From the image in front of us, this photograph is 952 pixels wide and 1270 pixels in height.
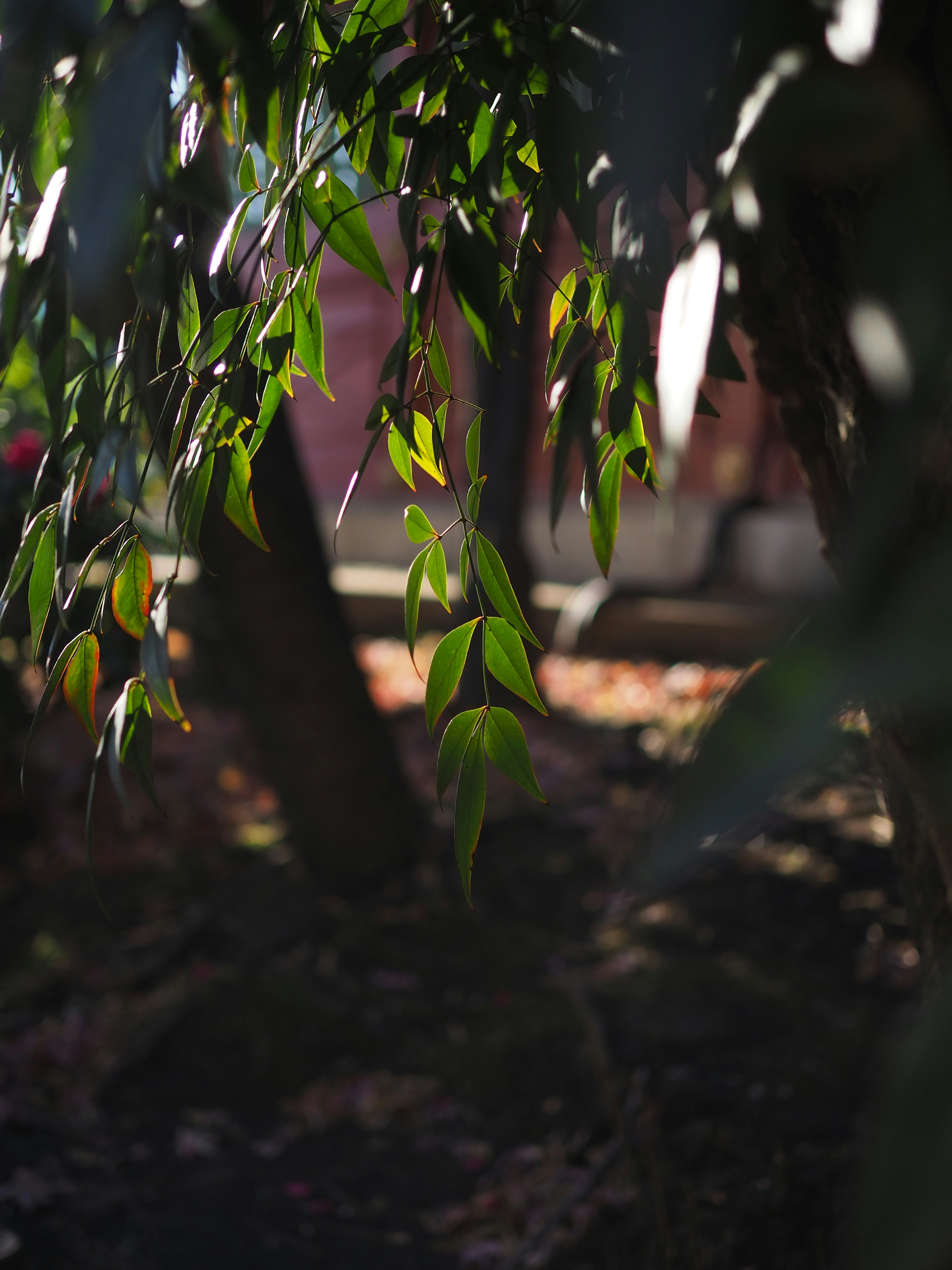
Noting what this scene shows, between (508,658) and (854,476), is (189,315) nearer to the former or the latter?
(508,658)

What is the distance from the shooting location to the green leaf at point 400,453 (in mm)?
846

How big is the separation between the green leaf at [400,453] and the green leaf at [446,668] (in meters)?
0.15

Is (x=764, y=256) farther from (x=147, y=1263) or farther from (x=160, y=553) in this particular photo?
(x=160, y=553)

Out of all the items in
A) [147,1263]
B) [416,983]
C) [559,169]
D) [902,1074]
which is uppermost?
[559,169]

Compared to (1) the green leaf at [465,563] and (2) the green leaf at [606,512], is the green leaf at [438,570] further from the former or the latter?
(2) the green leaf at [606,512]

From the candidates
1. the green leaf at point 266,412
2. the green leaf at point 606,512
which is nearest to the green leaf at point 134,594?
the green leaf at point 266,412

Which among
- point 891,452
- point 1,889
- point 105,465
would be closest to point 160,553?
point 1,889

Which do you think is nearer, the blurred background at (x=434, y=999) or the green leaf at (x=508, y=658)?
the green leaf at (x=508, y=658)

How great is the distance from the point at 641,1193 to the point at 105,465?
170 cm

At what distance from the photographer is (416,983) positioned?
2652 millimetres

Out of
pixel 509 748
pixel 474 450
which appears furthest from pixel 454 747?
pixel 474 450

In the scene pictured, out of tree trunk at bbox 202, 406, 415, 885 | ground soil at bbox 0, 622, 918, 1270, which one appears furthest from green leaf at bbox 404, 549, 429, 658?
tree trunk at bbox 202, 406, 415, 885

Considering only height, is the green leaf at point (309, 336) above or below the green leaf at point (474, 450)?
above

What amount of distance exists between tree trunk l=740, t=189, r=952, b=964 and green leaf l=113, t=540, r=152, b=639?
0.56 m
